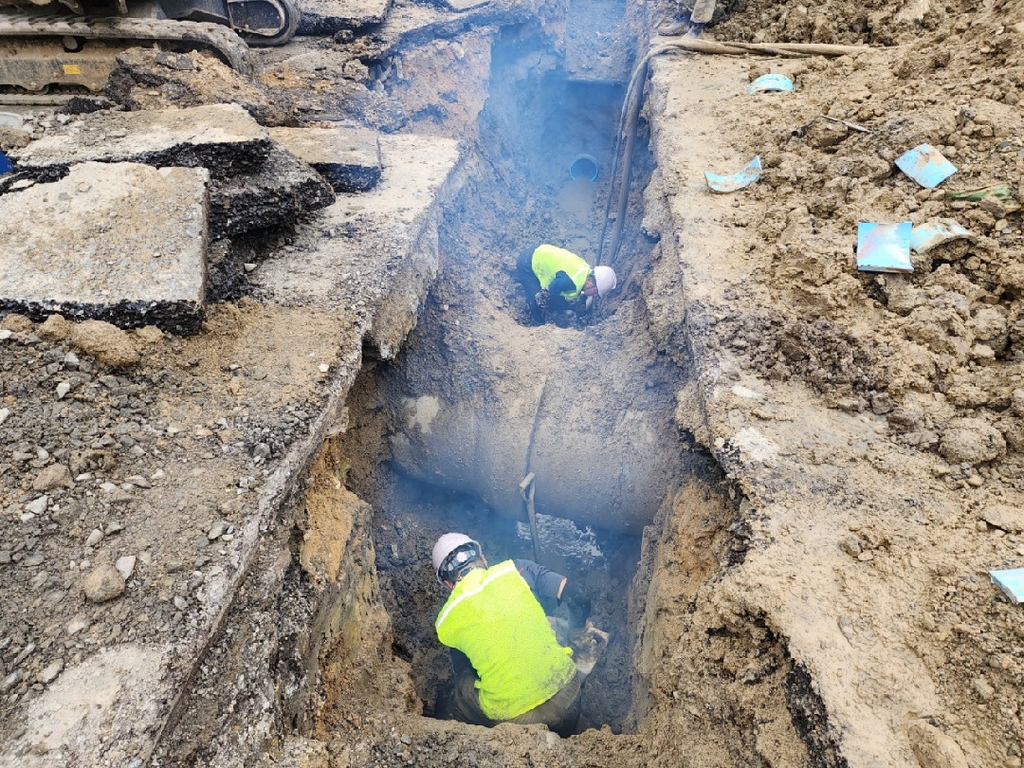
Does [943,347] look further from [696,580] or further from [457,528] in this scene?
[457,528]

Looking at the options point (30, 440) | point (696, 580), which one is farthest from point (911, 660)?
point (30, 440)

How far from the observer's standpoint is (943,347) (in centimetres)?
244

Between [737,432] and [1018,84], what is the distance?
245cm

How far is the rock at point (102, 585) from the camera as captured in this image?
1.79 metres

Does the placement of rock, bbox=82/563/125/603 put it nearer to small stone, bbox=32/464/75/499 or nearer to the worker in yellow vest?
small stone, bbox=32/464/75/499

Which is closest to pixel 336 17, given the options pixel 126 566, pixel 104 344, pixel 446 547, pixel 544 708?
pixel 104 344


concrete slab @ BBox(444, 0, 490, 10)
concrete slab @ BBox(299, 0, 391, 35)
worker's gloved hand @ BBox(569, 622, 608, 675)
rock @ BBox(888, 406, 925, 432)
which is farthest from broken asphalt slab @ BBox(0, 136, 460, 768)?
concrete slab @ BBox(444, 0, 490, 10)

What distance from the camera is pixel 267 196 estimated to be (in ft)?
10.2

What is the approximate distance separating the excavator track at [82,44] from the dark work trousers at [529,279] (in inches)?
105

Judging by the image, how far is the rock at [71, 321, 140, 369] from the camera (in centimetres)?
233

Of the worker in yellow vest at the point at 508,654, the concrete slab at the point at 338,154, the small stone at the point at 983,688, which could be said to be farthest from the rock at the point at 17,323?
the small stone at the point at 983,688

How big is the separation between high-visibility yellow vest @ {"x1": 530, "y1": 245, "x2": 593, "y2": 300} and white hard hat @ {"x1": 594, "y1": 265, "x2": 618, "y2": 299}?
0.28 ft

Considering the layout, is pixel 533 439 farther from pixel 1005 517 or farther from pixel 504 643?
pixel 1005 517

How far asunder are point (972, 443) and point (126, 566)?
9.41 ft
